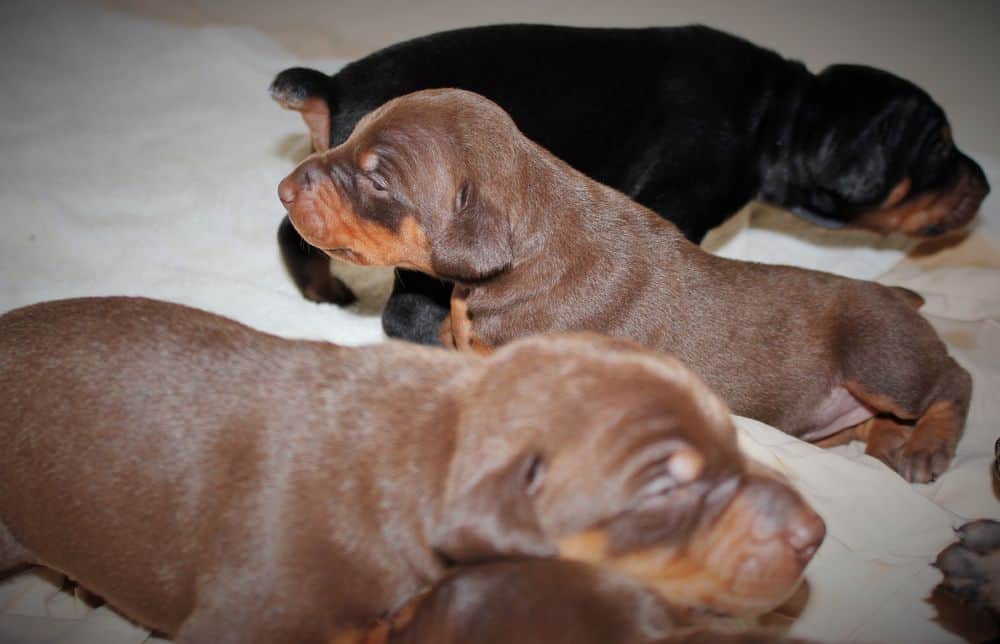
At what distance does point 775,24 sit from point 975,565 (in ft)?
19.7

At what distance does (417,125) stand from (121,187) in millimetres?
2823

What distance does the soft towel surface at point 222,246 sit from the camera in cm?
351

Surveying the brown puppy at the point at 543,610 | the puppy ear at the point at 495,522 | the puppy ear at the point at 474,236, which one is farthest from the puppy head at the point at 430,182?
the brown puppy at the point at 543,610

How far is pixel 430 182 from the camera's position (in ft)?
11.8

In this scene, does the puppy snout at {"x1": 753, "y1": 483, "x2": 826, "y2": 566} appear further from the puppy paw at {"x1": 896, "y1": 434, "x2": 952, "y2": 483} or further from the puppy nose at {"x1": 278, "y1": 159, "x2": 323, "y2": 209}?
the puppy nose at {"x1": 278, "y1": 159, "x2": 323, "y2": 209}

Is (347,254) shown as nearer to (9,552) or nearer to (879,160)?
(9,552)

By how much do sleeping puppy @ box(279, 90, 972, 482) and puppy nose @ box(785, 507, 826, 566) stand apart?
1.32 metres

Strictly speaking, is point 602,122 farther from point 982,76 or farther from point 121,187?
point 982,76

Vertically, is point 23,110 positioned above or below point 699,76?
below

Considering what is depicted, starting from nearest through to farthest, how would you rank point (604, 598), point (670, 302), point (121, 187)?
point (604, 598) → point (670, 302) → point (121, 187)

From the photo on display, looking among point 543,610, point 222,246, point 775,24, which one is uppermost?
point 775,24

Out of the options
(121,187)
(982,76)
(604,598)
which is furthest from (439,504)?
(982,76)

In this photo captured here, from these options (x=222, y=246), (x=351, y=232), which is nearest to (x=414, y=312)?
(x=351, y=232)

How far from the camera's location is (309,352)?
300cm
